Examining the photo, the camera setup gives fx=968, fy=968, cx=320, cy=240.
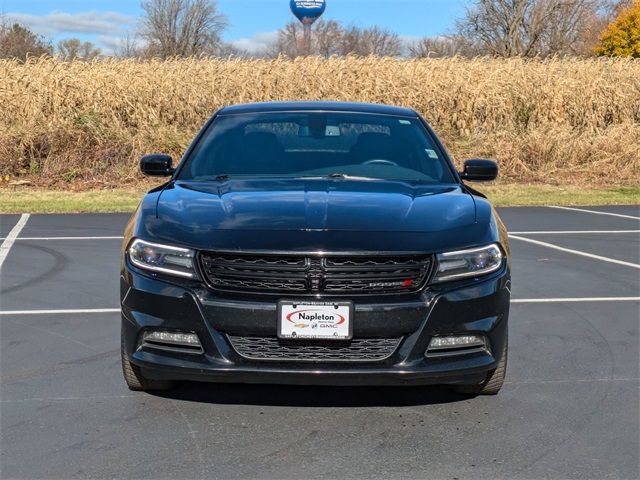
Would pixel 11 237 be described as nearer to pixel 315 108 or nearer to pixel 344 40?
pixel 315 108

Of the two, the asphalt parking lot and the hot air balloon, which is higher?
the hot air balloon

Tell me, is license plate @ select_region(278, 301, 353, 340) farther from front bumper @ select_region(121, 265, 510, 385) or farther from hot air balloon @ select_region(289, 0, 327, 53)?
hot air balloon @ select_region(289, 0, 327, 53)

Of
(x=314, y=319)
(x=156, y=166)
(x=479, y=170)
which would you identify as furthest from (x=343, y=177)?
(x=314, y=319)

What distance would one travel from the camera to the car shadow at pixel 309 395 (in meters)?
5.00

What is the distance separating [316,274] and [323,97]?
20.1 metres

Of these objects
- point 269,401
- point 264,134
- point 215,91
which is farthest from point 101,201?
point 269,401

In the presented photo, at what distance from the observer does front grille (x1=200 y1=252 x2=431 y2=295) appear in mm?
4426

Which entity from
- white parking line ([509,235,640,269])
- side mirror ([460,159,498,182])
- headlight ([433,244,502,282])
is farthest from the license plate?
white parking line ([509,235,640,269])

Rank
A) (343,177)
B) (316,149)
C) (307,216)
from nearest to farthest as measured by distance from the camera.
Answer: (307,216) → (343,177) → (316,149)

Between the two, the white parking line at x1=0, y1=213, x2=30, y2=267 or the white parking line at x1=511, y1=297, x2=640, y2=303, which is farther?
the white parking line at x1=0, y1=213, x2=30, y2=267

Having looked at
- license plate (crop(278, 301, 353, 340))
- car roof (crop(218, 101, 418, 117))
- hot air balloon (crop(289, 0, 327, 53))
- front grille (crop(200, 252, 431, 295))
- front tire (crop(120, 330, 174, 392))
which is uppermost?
hot air balloon (crop(289, 0, 327, 53))

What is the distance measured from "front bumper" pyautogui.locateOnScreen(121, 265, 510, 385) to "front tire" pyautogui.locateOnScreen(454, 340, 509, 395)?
401 mm

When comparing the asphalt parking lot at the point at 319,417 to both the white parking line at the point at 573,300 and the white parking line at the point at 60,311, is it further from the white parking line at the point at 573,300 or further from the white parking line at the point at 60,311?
the white parking line at the point at 573,300

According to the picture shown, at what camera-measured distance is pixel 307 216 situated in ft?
15.4
